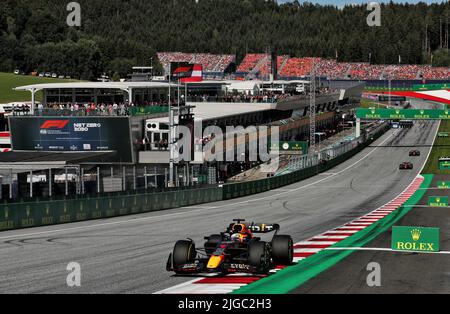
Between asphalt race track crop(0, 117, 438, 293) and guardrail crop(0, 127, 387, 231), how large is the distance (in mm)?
875

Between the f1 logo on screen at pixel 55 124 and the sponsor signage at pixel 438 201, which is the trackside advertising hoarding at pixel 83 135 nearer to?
the f1 logo on screen at pixel 55 124

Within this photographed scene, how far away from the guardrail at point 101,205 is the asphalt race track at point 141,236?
88 centimetres

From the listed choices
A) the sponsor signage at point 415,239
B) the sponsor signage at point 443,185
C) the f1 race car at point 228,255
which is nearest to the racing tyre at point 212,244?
the f1 race car at point 228,255

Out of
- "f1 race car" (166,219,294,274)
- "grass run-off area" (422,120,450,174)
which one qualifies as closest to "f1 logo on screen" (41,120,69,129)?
"grass run-off area" (422,120,450,174)

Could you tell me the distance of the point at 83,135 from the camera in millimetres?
62906

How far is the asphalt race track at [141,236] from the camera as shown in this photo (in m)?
15.8

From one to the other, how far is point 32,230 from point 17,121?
3951cm

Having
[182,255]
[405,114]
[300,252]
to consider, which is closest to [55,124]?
[300,252]

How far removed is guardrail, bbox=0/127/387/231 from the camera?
91.2ft

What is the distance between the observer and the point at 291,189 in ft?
196

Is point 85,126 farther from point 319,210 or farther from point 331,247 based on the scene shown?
point 331,247

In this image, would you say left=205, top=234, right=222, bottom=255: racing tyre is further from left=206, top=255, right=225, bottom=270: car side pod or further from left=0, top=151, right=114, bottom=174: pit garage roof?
left=0, top=151, right=114, bottom=174: pit garage roof

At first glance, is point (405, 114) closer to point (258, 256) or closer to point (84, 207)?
point (84, 207)

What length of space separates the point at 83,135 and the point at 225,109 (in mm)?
30601
